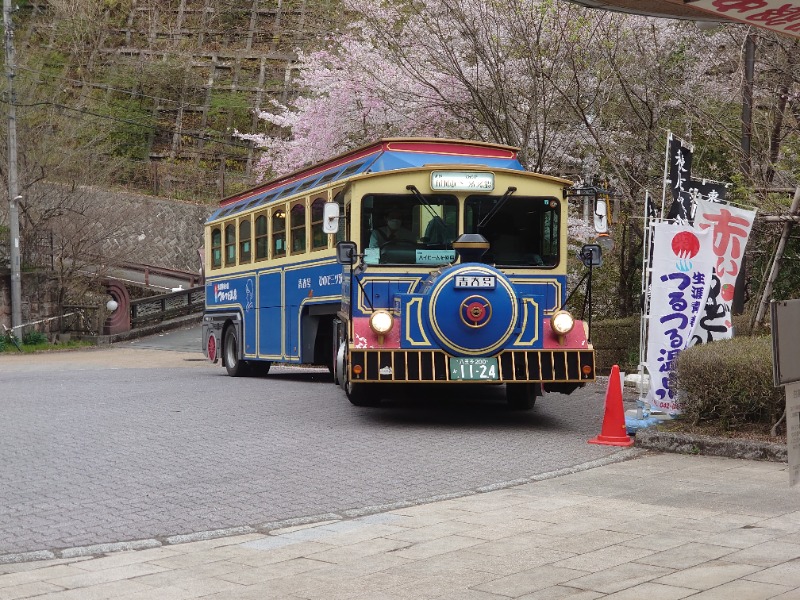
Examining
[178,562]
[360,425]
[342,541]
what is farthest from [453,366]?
[178,562]

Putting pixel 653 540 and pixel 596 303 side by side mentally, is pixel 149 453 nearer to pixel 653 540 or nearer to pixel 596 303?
pixel 653 540

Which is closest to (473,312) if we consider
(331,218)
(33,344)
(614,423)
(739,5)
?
(614,423)

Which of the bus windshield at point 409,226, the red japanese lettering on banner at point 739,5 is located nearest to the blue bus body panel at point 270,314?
the bus windshield at point 409,226

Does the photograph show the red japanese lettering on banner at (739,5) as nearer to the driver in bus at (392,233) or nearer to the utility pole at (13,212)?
the driver in bus at (392,233)

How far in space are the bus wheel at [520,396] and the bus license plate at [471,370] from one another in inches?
82.1

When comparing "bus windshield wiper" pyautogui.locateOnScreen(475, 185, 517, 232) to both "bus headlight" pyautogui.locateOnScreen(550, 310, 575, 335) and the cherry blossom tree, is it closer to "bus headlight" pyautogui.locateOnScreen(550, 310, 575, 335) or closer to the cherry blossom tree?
"bus headlight" pyautogui.locateOnScreen(550, 310, 575, 335)

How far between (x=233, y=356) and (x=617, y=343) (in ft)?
24.5

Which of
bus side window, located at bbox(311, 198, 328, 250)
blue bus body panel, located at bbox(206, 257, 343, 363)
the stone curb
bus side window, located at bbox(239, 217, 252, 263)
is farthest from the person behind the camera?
bus side window, located at bbox(239, 217, 252, 263)

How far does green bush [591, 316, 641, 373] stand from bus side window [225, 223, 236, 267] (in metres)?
7.11

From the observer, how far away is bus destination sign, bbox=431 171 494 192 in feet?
42.8

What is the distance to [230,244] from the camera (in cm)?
2164

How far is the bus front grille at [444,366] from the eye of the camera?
39.9 ft

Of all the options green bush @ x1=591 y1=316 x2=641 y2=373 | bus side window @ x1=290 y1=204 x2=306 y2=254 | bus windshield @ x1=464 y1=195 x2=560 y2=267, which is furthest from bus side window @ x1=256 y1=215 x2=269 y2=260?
bus windshield @ x1=464 y1=195 x2=560 y2=267

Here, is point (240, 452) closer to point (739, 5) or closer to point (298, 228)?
point (739, 5)
